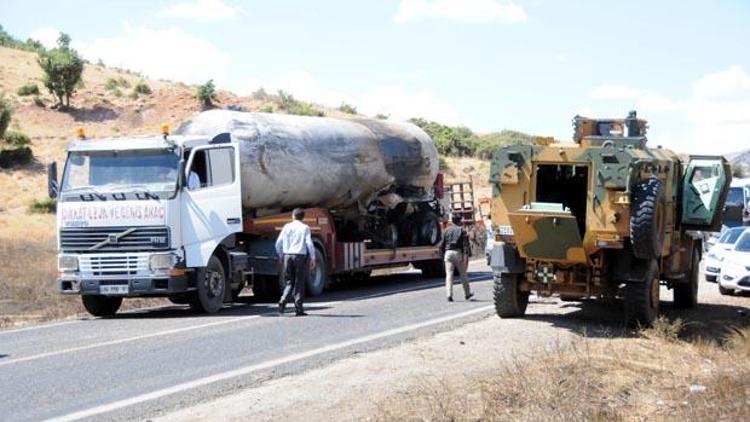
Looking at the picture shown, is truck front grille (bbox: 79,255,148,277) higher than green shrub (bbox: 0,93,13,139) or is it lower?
lower

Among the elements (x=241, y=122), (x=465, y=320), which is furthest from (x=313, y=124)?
(x=465, y=320)

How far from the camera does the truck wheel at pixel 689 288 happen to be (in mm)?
16906

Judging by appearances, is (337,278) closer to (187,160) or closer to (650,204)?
(187,160)

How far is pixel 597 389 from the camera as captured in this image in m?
9.51

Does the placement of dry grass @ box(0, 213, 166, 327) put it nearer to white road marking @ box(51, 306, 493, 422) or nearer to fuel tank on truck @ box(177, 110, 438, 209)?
fuel tank on truck @ box(177, 110, 438, 209)

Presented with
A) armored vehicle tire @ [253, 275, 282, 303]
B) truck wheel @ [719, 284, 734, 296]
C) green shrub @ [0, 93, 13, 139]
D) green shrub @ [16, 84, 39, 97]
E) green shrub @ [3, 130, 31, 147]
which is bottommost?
truck wheel @ [719, 284, 734, 296]

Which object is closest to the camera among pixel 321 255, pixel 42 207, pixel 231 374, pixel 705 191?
pixel 231 374

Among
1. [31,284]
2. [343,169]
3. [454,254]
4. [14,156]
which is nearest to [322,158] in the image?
[343,169]

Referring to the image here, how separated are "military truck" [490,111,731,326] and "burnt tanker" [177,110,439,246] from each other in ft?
19.6

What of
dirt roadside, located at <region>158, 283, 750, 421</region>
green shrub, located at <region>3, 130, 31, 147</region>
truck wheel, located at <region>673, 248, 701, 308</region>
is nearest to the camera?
dirt roadside, located at <region>158, 283, 750, 421</region>

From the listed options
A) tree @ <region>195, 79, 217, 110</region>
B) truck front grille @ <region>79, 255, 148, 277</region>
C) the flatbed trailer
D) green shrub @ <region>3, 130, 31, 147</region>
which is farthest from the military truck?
tree @ <region>195, 79, 217, 110</region>

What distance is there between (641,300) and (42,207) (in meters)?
33.0

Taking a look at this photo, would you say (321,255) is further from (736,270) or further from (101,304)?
(736,270)

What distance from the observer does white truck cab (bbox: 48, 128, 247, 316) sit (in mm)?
16172
